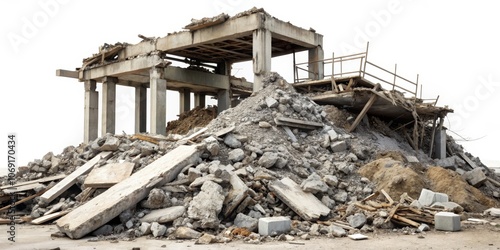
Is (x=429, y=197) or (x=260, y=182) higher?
(x=260, y=182)

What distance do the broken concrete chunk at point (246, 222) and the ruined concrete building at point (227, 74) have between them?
Result: 7779 mm

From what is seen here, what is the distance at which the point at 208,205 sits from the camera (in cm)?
828

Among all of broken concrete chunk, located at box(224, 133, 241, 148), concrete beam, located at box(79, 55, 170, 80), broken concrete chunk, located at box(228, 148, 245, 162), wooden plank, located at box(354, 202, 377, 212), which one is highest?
concrete beam, located at box(79, 55, 170, 80)

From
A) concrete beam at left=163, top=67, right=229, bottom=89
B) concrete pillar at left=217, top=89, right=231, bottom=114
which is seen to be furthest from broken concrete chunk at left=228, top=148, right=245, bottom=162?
concrete pillar at left=217, top=89, right=231, bottom=114

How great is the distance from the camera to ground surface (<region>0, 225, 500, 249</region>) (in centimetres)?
707

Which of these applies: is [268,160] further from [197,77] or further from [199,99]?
[199,99]

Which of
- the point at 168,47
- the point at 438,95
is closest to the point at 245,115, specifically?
the point at 168,47

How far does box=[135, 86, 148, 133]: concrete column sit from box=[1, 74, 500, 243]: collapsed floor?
9.82m

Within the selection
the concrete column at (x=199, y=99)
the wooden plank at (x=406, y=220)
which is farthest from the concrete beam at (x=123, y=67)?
the wooden plank at (x=406, y=220)

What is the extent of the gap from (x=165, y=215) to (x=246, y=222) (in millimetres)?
1555

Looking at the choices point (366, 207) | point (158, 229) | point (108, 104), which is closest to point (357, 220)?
point (366, 207)

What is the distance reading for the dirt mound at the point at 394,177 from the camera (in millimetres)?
10727

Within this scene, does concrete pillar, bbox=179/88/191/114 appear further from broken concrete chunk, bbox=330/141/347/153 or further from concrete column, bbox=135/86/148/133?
broken concrete chunk, bbox=330/141/347/153

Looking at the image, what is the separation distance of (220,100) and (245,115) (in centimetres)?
957
